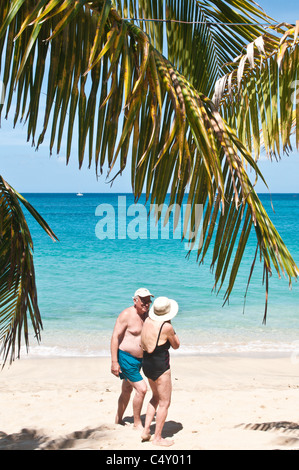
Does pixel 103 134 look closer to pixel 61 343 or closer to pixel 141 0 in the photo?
pixel 141 0

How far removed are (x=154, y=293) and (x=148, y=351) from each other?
1548 centimetres

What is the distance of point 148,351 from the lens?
4.77 metres

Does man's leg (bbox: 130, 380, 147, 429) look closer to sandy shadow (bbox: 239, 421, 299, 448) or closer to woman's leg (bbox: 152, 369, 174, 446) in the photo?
woman's leg (bbox: 152, 369, 174, 446)

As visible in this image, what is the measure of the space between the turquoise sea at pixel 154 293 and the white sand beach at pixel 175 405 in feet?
3.97

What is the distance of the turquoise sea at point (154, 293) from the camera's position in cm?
1130

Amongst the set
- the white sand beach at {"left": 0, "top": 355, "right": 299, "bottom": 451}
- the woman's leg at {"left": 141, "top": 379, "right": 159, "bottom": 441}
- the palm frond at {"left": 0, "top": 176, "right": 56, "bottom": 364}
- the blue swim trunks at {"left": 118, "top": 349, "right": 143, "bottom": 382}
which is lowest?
the white sand beach at {"left": 0, "top": 355, "right": 299, "bottom": 451}

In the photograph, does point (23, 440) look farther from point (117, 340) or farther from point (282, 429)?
point (282, 429)

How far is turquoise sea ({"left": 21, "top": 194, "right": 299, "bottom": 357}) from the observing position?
445 inches

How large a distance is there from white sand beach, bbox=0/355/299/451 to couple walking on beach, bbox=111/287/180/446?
37 centimetres

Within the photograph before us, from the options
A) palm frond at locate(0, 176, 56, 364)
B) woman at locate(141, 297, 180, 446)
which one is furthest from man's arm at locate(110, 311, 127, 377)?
palm frond at locate(0, 176, 56, 364)

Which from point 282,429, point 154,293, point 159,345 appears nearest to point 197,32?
point 159,345

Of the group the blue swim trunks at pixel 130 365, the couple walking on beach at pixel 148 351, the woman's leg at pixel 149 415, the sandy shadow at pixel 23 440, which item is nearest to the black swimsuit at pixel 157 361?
the couple walking on beach at pixel 148 351

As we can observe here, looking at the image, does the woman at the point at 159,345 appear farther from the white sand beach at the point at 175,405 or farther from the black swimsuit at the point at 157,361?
the white sand beach at the point at 175,405

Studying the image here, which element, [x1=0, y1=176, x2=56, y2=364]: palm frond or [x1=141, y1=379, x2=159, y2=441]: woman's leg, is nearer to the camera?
[x1=0, y1=176, x2=56, y2=364]: palm frond
